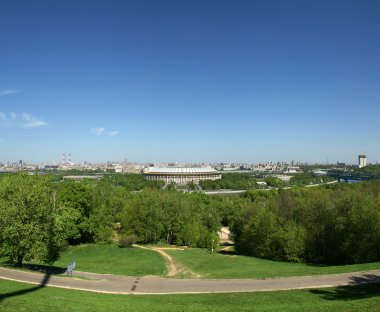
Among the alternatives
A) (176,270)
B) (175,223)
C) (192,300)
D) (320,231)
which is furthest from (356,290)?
(175,223)

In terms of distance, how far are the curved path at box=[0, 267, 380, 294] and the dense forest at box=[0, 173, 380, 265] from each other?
2.80 metres

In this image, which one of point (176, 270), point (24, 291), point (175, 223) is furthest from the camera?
point (175, 223)

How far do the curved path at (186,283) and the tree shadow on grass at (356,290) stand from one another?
0.18ft

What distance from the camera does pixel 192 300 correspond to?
18.8m

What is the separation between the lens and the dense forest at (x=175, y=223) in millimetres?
25109

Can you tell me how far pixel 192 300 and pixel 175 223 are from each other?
32.3 metres

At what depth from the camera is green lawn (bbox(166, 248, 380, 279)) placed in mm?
24841

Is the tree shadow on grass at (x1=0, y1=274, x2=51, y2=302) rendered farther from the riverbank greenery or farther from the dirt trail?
the riverbank greenery

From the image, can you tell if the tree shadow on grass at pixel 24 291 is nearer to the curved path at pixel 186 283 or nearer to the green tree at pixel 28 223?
the curved path at pixel 186 283

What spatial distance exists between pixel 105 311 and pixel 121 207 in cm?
4442

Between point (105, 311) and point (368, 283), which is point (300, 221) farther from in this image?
point (105, 311)

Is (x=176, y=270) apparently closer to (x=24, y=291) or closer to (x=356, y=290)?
(x=24, y=291)

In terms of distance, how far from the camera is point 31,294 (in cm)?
1795

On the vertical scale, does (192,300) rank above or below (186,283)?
above
